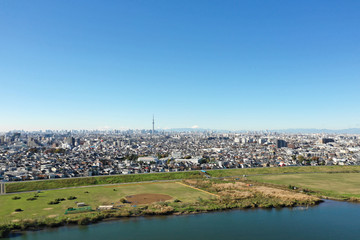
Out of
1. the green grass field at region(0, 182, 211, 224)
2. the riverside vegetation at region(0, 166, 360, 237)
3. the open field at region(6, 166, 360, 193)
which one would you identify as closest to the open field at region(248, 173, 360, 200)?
the riverside vegetation at region(0, 166, 360, 237)

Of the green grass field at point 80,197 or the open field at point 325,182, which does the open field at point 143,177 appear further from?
the open field at point 325,182

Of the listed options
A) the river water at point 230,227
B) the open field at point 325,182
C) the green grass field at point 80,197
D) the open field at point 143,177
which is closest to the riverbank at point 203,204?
the river water at point 230,227

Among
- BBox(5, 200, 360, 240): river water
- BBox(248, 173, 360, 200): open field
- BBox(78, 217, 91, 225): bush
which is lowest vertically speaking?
BBox(248, 173, 360, 200): open field

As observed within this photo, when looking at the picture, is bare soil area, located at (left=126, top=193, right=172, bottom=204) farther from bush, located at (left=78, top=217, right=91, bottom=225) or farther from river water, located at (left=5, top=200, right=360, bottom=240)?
bush, located at (left=78, top=217, right=91, bottom=225)

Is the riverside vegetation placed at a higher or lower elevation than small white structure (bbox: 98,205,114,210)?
lower

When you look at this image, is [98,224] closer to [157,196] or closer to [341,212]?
[157,196]

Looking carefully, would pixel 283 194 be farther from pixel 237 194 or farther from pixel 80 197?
pixel 80 197

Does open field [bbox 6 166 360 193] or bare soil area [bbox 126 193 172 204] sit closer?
bare soil area [bbox 126 193 172 204]

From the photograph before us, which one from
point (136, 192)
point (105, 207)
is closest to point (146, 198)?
point (136, 192)
